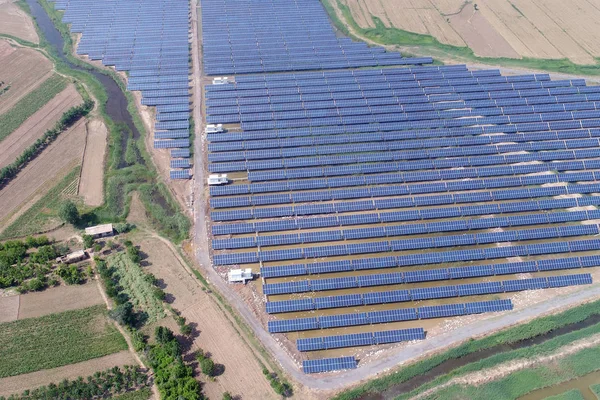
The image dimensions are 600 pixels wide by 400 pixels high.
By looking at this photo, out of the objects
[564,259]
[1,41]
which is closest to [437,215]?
[564,259]

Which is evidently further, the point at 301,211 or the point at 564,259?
the point at 301,211

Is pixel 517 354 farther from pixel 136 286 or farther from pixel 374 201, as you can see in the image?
pixel 136 286

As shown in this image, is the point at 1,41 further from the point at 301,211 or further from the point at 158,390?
the point at 158,390

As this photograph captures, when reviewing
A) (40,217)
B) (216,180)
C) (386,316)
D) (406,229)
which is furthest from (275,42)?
(386,316)

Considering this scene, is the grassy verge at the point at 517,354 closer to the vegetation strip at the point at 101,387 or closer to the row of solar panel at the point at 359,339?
the row of solar panel at the point at 359,339

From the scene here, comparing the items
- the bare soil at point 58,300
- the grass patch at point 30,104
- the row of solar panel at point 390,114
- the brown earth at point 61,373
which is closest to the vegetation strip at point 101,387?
the brown earth at point 61,373

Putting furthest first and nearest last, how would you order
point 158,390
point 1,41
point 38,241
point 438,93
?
point 1,41 → point 438,93 → point 38,241 → point 158,390

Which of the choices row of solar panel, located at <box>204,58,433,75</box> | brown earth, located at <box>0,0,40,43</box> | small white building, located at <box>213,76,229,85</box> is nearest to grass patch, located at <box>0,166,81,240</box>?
small white building, located at <box>213,76,229,85</box>
